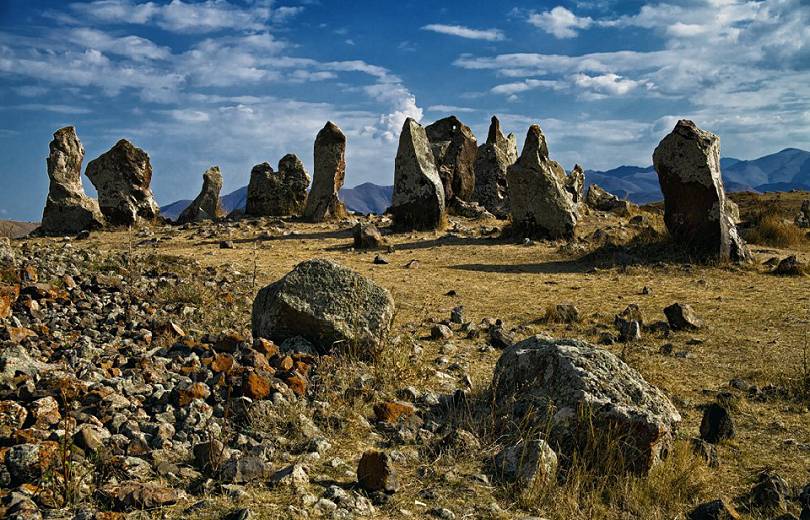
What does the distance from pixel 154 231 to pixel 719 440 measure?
17.4 metres

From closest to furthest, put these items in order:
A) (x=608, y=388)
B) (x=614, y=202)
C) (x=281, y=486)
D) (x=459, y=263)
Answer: (x=281, y=486)
(x=608, y=388)
(x=459, y=263)
(x=614, y=202)

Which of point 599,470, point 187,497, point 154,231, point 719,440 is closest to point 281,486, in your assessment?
point 187,497

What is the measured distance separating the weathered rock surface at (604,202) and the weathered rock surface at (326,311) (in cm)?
1880

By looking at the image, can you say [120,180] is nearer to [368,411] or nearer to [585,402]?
[368,411]

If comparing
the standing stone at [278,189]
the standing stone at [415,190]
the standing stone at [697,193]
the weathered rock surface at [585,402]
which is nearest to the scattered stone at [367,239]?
the standing stone at [415,190]

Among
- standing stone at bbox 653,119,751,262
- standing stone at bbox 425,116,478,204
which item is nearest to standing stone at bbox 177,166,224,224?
standing stone at bbox 425,116,478,204

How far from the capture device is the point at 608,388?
14.7 ft

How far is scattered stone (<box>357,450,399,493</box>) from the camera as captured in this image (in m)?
3.77

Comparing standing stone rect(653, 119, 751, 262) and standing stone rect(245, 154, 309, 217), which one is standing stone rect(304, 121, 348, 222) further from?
standing stone rect(653, 119, 751, 262)

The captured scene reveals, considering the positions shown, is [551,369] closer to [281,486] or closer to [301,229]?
[281,486]

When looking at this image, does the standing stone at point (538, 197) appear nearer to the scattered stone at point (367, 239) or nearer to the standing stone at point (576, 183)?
the scattered stone at point (367, 239)

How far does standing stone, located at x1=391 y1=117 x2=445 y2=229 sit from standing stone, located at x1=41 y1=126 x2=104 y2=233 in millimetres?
8755

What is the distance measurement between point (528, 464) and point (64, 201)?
18.4 m

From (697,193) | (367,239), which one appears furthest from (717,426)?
(367,239)
